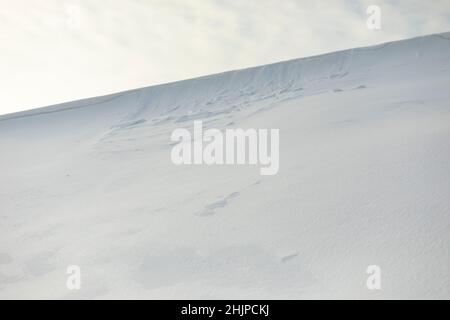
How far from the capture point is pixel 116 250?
2.55 metres

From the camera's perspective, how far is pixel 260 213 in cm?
266

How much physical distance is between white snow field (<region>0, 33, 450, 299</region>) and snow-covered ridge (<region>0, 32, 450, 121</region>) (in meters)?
2.30

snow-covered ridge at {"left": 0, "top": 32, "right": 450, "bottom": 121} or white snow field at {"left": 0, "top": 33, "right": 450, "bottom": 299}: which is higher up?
snow-covered ridge at {"left": 0, "top": 32, "right": 450, "bottom": 121}

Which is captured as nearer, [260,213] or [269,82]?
[260,213]

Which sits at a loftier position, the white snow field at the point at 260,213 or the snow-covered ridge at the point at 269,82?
the snow-covered ridge at the point at 269,82

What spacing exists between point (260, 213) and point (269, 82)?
729cm

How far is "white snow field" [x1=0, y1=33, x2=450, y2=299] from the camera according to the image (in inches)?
78.2

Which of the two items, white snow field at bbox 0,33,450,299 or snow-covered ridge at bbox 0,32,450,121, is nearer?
white snow field at bbox 0,33,450,299

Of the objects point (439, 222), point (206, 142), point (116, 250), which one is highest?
point (206, 142)

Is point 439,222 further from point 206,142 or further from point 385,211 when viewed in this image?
point 206,142

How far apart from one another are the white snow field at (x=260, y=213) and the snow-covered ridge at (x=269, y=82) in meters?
2.30

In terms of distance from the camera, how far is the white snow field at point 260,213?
6.51ft
